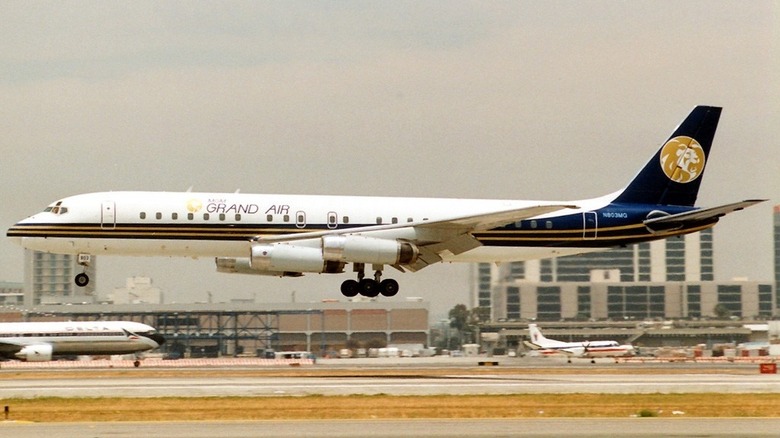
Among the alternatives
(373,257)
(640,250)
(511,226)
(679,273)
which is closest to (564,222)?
(511,226)

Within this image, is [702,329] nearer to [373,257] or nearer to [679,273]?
[679,273]

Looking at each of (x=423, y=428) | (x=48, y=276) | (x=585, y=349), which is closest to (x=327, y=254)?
(x=423, y=428)

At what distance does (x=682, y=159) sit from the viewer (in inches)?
2238

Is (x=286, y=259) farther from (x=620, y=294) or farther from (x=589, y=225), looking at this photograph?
Result: (x=620, y=294)

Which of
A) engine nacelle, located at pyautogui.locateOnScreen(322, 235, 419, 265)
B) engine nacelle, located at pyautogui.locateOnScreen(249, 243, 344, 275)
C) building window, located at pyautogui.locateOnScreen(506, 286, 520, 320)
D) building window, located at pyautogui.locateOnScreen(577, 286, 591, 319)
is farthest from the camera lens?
building window, located at pyautogui.locateOnScreen(577, 286, 591, 319)

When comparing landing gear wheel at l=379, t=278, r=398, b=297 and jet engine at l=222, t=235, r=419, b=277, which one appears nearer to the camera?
jet engine at l=222, t=235, r=419, b=277

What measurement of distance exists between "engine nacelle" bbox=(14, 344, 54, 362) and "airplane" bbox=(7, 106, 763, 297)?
2464cm

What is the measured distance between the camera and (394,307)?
4951 inches

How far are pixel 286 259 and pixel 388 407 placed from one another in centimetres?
1436

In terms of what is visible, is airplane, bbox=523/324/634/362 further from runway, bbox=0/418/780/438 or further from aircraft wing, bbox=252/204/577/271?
runway, bbox=0/418/780/438

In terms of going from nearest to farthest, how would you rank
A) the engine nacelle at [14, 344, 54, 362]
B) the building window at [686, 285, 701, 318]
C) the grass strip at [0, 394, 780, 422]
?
the grass strip at [0, 394, 780, 422]
the engine nacelle at [14, 344, 54, 362]
the building window at [686, 285, 701, 318]

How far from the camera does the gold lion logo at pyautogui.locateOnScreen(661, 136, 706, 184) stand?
185 ft

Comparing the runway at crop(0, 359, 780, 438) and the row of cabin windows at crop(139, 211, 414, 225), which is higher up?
the row of cabin windows at crop(139, 211, 414, 225)

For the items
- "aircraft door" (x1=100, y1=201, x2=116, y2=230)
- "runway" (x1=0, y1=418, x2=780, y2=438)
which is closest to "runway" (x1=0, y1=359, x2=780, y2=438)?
"runway" (x1=0, y1=418, x2=780, y2=438)
